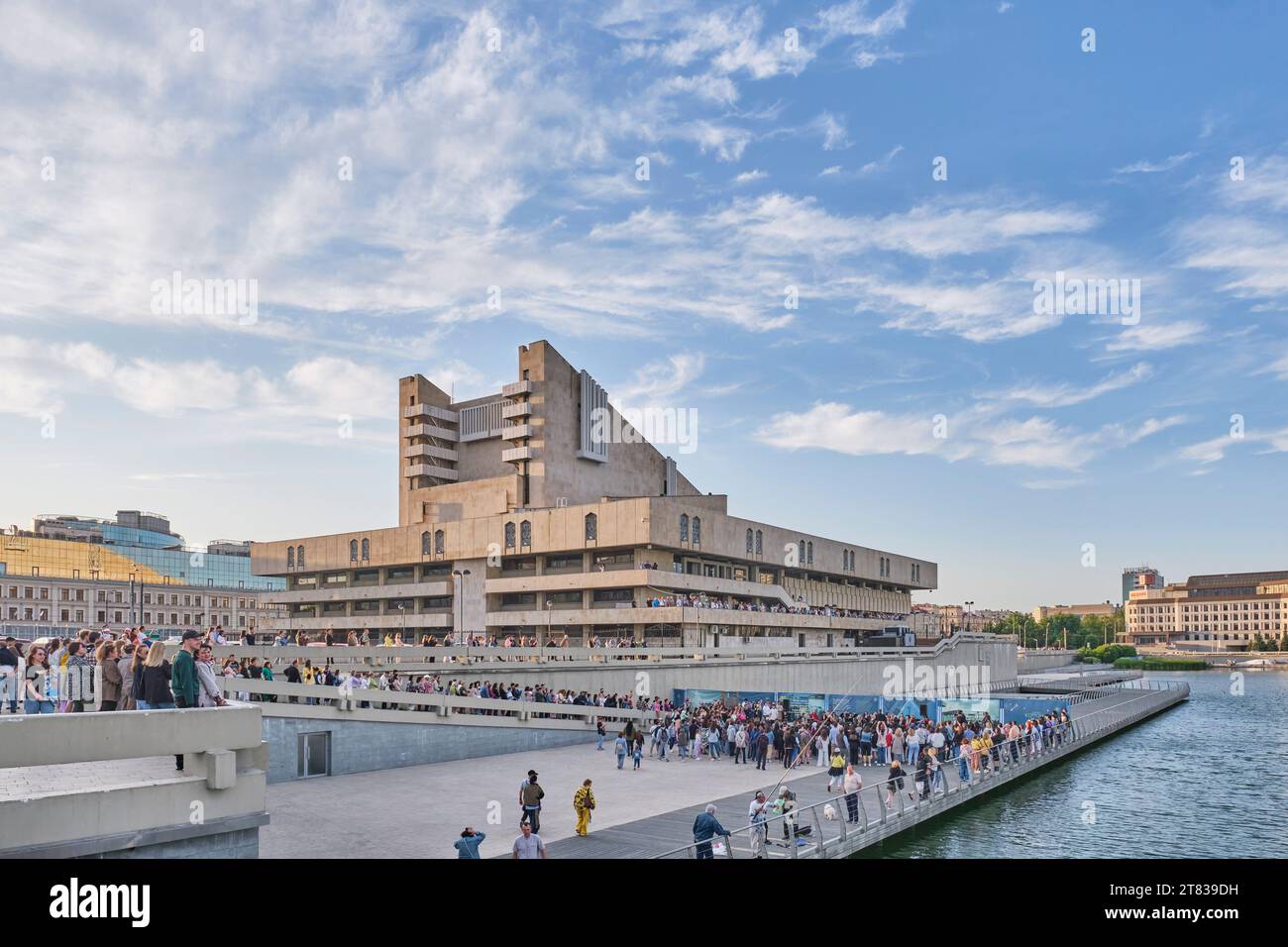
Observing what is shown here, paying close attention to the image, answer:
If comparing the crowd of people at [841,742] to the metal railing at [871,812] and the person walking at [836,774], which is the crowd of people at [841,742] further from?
the metal railing at [871,812]

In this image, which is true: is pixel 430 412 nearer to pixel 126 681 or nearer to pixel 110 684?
pixel 110 684

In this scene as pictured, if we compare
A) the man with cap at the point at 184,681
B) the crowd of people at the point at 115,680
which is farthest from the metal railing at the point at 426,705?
the man with cap at the point at 184,681

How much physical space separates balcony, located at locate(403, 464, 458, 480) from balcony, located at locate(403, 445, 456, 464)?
890 mm

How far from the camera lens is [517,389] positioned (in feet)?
252

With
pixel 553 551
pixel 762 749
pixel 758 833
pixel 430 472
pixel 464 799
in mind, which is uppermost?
pixel 430 472

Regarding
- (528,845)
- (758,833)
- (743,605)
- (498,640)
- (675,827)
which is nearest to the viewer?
(528,845)

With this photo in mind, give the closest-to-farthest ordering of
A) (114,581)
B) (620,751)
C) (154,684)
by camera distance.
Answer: (154,684) < (620,751) < (114,581)

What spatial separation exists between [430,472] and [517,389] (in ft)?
48.4

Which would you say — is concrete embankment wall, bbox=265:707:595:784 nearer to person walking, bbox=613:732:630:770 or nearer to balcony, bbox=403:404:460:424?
person walking, bbox=613:732:630:770

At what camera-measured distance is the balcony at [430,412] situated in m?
87.1

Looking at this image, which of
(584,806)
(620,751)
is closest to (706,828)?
(584,806)

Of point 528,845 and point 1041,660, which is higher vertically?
point 528,845

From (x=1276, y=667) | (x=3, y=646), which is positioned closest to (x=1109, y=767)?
(x=3, y=646)

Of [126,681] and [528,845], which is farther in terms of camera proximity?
[528,845]
